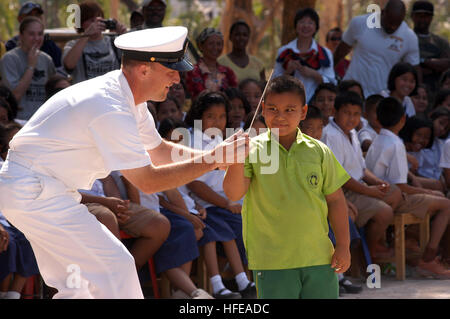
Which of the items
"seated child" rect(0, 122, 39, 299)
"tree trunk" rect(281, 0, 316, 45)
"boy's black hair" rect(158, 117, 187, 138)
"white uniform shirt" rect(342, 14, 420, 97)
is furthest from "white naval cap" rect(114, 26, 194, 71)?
"tree trunk" rect(281, 0, 316, 45)

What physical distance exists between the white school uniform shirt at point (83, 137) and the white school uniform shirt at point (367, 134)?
4865mm

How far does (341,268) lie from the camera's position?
4199 mm

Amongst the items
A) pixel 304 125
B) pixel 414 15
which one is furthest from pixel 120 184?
pixel 414 15

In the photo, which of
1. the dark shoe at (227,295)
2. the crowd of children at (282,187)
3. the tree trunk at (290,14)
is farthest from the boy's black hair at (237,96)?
the tree trunk at (290,14)

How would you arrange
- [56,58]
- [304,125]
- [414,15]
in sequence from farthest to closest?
1. [414,15]
2. [56,58]
3. [304,125]

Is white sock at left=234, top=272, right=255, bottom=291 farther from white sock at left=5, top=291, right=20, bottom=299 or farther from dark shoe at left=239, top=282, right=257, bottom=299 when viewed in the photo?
white sock at left=5, top=291, right=20, bottom=299

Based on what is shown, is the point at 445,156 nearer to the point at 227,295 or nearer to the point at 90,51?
the point at 227,295

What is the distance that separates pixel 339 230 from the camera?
4.26 meters

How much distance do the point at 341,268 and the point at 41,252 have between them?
1.63 m

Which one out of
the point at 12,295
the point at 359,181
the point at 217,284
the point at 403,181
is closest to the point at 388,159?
the point at 403,181

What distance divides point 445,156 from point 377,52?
1.78m

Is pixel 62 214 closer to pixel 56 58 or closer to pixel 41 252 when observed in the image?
pixel 41 252
